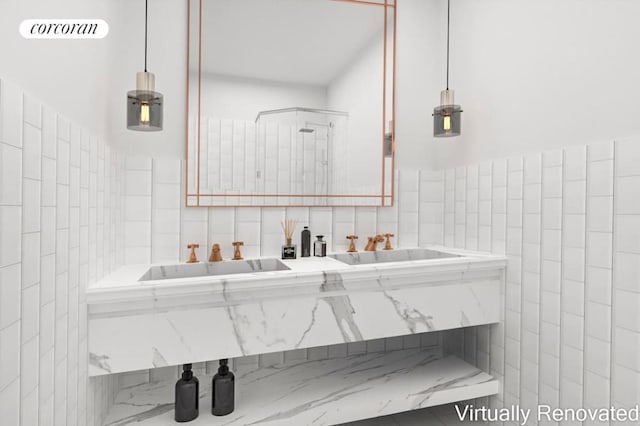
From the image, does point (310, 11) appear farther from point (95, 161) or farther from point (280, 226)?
point (95, 161)

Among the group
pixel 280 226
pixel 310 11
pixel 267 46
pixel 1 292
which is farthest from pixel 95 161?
pixel 310 11

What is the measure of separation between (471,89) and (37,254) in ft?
6.56

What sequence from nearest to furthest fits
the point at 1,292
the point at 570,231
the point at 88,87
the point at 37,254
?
1. the point at 1,292
2. the point at 37,254
3. the point at 88,87
4. the point at 570,231

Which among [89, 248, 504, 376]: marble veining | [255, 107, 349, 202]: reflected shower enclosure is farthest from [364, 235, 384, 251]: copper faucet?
[89, 248, 504, 376]: marble veining

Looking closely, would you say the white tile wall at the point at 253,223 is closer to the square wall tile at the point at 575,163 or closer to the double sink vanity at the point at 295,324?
→ the double sink vanity at the point at 295,324

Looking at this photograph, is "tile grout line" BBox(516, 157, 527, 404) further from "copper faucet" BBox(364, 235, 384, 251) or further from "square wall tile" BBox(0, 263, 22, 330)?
"square wall tile" BBox(0, 263, 22, 330)

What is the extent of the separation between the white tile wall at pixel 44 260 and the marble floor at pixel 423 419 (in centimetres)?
127

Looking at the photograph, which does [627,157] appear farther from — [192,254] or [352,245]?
[192,254]

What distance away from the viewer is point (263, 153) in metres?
1.93

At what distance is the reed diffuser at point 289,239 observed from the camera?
74.5 inches

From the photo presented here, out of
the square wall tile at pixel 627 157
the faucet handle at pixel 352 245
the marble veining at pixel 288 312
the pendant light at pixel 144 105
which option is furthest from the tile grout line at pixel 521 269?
the pendant light at pixel 144 105

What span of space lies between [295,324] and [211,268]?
1.81ft

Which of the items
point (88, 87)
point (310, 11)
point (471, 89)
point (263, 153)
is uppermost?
point (310, 11)

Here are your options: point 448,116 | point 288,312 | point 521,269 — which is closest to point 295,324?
point 288,312
